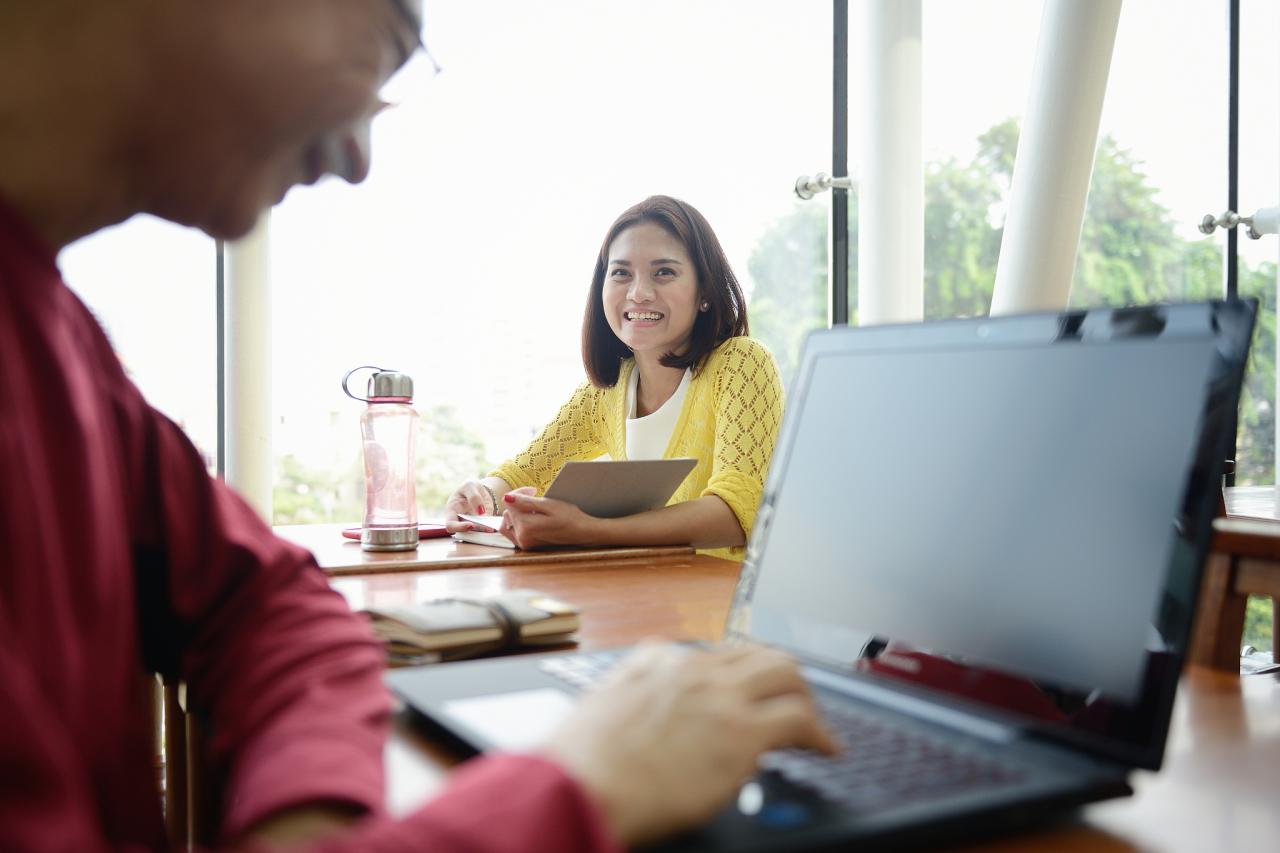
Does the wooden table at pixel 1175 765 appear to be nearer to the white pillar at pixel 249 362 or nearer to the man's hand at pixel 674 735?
the man's hand at pixel 674 735

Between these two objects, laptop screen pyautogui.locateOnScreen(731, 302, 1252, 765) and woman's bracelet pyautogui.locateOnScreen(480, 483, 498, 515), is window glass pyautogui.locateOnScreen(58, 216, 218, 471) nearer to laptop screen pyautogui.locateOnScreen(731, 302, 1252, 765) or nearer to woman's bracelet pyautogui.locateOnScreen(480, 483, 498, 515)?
woman's bracelet pyautogui.locateOnScreen(480, 483, 498, 515)

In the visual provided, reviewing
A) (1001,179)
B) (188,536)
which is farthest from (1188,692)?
(1001,179)

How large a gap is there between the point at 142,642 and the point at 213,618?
0.20 feet

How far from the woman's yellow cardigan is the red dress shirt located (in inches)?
47.3

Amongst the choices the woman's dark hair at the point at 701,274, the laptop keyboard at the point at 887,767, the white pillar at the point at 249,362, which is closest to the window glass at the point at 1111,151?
the woman's dark hair at the point at 701,274

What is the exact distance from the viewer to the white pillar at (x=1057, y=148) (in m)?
2.53

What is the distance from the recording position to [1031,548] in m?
0.64

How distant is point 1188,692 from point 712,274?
1.77 metres

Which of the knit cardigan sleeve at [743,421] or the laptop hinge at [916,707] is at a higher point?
the knit cardigan sleeve at [743,421]

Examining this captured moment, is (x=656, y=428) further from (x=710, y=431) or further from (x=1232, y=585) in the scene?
(x=1232, y=585)

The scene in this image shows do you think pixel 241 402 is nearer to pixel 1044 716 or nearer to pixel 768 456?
pixel 768 456

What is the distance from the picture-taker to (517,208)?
10.6 feet

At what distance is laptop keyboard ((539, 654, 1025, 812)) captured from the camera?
0.51m

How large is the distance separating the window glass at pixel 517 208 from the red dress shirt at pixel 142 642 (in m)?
2.00
